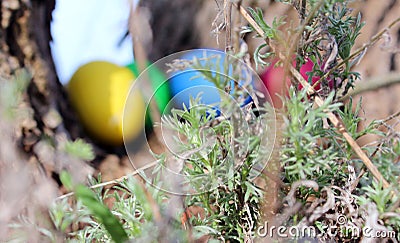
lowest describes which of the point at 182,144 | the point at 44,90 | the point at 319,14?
the point at 44,90

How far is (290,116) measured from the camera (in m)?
0.40

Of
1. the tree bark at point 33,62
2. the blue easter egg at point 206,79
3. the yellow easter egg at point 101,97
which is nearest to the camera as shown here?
the blue easter egg at point 206,79

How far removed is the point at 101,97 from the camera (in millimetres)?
1588

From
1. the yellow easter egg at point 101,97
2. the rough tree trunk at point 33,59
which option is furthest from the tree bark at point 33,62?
the yellow easter egg at point 101,97

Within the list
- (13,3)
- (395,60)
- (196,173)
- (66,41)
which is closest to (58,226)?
(196,173)

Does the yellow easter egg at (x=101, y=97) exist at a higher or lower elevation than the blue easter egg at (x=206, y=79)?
lower

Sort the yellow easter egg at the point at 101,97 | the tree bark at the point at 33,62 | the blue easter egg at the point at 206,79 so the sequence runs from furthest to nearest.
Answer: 1. the yellow easter egg at the point at 101,97
2. the tree bark at the point at 33,62
3. the blue easter egg at the point at 206,79

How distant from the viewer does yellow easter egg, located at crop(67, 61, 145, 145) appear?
1.54 m

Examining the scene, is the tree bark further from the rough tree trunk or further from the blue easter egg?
the blue easter egg

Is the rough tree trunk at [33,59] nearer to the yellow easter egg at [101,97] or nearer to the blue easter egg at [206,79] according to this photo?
the yellow easter egg at [101,97]

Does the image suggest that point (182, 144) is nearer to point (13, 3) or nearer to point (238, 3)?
point (238, 3)

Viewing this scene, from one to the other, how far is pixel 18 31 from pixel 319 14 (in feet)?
2.72

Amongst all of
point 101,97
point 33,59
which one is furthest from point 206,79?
point 101,97

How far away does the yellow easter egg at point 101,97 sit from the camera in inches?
60.4
